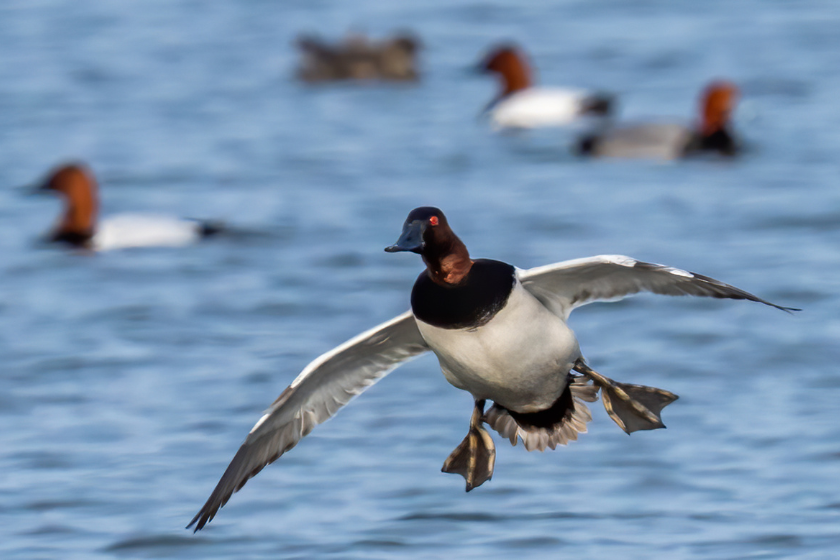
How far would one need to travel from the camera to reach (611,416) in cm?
673

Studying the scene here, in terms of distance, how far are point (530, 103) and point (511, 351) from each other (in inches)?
→ 517

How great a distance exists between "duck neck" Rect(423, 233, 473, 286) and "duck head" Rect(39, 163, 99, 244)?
8491 mm

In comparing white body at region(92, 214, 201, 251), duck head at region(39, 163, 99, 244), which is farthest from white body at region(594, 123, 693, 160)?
duck head at region(39, 163, 99, 244)

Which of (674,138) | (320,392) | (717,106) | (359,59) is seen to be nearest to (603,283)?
(320,392)

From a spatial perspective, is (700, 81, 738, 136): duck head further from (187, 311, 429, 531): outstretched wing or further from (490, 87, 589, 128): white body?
(187, 311, 429, 531): outstretched wing

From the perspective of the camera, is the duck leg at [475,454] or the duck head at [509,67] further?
the duck head at [509,67]

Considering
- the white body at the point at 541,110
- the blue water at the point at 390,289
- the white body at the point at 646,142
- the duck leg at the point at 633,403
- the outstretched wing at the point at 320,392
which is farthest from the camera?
the white body at the point at 541,110

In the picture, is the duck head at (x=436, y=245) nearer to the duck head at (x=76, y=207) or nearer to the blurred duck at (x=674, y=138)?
the duck head at (x=76, y=207)

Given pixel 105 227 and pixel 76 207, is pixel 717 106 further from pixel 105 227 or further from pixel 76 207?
pixel 76 207

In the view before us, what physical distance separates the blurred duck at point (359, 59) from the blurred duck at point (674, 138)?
4.62 meters

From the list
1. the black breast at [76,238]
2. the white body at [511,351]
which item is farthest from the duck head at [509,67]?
the white body at [511,351]

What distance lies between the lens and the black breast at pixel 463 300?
5.90 m

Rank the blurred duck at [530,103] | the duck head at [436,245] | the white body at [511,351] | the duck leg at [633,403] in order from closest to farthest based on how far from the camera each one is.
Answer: the duck head at [436,245]
the white body at [511,351]
the duck leg at [633,403]
the blurred duck at [530,103]

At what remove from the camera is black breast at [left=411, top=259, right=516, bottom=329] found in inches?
232
